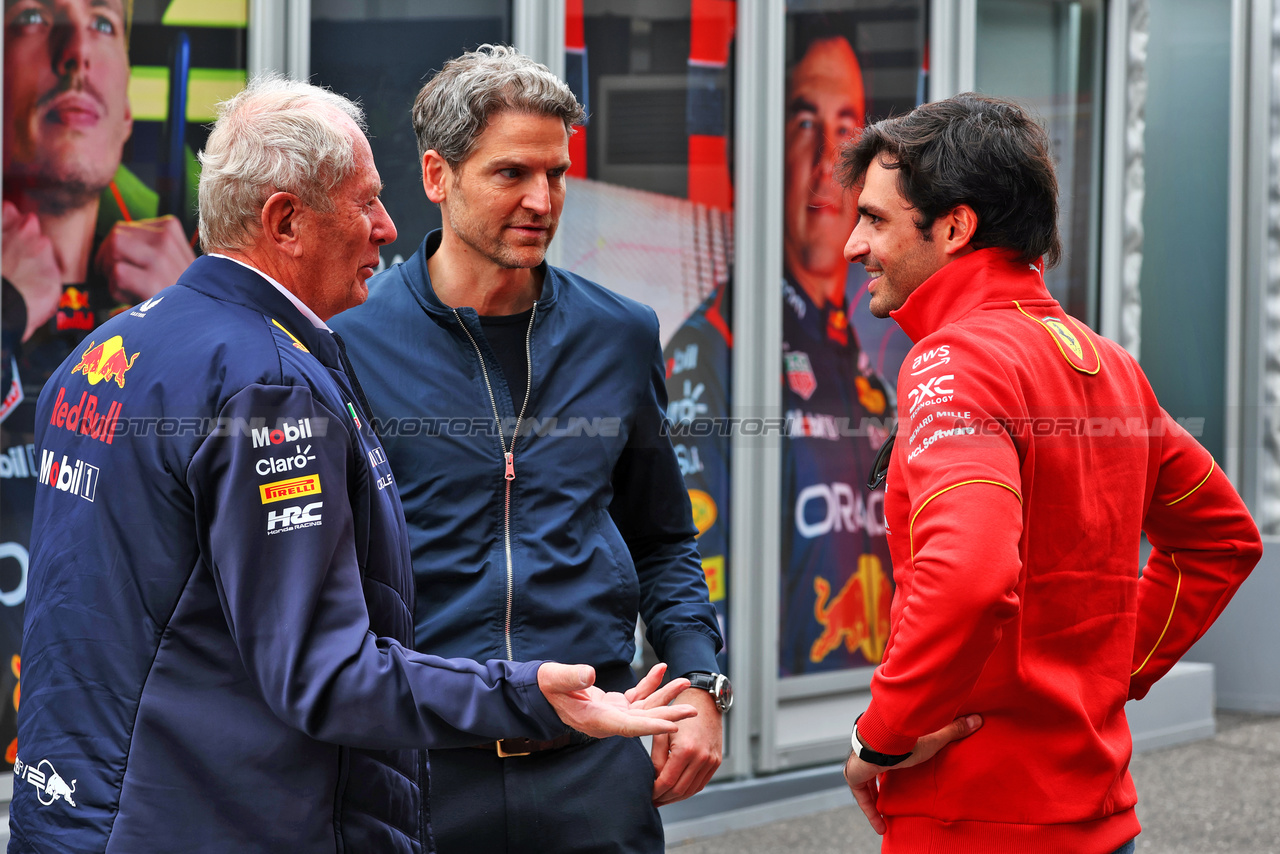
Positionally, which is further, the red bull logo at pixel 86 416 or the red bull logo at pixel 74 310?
the red bull logo at pixel 74 310

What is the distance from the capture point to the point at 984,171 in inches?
80.3

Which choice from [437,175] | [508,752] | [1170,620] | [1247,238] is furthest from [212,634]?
[1247,238]

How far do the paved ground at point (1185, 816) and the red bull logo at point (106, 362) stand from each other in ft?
11.5

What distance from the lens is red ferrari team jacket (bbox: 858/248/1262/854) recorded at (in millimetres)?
1749

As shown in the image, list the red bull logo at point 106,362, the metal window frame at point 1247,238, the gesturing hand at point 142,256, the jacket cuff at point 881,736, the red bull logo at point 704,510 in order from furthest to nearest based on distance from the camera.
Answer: the metal window frame at point 1247,238 → the red bull logo at point 704,510 → the gesturing hand at point 142,256 → the jacket cuff at point 881,736 → the red bull logo at point 106,362

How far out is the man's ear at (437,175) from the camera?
245 centimetres

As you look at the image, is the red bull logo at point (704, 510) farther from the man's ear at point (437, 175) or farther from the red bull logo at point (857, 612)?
the man's ear at point (437, 175)

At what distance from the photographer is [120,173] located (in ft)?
12.6

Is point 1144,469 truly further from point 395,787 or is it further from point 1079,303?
point 1079,303

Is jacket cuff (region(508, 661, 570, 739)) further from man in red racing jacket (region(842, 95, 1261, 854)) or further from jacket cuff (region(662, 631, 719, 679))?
jacket cuff (region(662, 631, 719, 679))

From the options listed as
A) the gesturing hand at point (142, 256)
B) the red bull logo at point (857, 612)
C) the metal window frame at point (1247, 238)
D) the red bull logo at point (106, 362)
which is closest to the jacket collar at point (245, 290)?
the red bull logo at point (106, 362)

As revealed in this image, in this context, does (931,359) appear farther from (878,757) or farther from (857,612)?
(857,612)

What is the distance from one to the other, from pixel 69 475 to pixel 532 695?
25.6 inches

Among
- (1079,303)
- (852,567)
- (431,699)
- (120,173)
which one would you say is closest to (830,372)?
(852,567)
